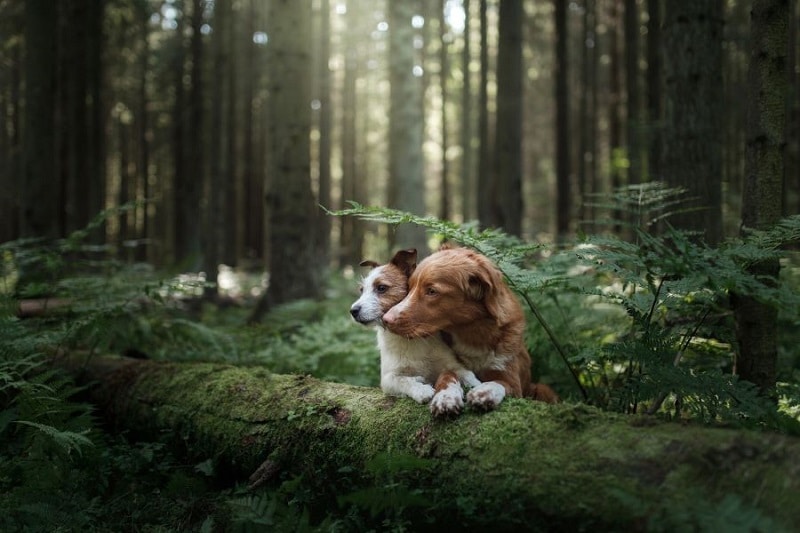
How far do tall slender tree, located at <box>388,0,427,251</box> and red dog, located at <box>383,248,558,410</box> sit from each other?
25.5 ft

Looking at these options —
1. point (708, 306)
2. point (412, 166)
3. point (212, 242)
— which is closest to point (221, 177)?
point (212, 242)

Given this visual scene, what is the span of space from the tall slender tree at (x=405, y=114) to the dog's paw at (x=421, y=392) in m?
8.04

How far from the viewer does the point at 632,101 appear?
52.9ft

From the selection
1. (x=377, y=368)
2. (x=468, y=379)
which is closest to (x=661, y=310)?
(x=468, y=379)

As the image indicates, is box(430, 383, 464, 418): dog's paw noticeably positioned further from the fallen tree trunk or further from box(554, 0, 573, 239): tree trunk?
box(554, 0, 573, 239): tree trunk

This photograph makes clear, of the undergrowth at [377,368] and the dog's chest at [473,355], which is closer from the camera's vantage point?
the undergrowth at [377,368]

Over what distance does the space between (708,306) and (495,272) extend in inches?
58.7

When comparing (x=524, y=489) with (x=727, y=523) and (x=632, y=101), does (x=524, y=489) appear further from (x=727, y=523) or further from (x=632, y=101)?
(x=632, y=101)

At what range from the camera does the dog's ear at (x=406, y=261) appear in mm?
4879

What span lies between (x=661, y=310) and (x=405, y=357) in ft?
7.04

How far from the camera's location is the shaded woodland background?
6.17 meters

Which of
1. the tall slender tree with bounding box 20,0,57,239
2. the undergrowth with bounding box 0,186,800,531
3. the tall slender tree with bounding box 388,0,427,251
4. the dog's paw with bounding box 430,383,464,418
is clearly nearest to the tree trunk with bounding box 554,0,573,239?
the tall slender tree with bounding box 388,0,427,251

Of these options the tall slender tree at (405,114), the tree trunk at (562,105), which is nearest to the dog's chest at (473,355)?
the tall slender tree at (405,114)

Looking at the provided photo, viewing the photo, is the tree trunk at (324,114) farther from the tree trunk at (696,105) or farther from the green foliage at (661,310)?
the green foliage at (661,310)
